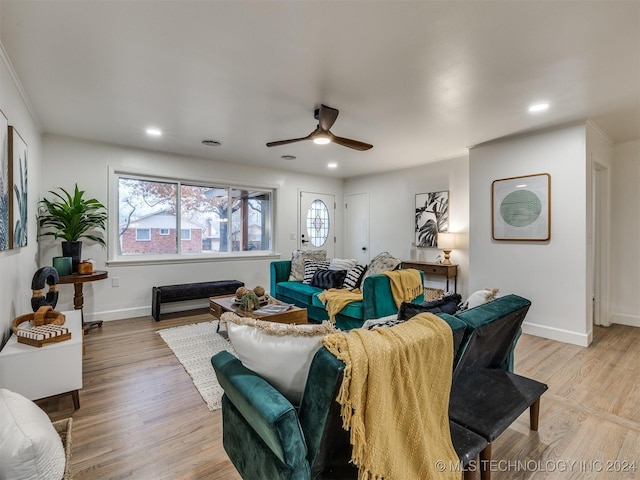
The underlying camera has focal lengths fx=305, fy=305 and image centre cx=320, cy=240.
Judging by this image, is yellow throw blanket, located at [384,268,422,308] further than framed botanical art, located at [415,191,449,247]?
No

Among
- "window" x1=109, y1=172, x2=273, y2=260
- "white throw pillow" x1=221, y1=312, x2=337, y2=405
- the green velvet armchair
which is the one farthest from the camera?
"window" x1=109, y1=172, x2=273, y2=260

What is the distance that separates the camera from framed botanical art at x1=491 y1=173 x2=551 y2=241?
343 centimetres

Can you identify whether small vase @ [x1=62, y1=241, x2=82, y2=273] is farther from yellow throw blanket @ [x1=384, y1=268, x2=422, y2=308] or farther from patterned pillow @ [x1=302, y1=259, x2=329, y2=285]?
yellow throw blanket @ [x1=384, y1=268, x2=422, y2=308]

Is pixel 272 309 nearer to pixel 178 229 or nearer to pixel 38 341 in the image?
pixel 38 341

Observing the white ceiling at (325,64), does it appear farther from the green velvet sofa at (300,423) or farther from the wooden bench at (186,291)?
the wooden bench at (186,291)

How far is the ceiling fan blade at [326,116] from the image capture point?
2.81 metres

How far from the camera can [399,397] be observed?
3.65 feet

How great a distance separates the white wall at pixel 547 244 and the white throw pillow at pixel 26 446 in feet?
13.8

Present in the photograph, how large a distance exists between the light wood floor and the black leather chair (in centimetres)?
26

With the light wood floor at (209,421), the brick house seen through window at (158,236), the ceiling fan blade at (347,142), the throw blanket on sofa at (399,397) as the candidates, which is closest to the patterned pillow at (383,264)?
the ceiling fan blade at (347,142)

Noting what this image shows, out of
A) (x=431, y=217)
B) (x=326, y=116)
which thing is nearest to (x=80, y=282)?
(x=326, y=116)

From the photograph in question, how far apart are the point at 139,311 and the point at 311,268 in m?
2.50

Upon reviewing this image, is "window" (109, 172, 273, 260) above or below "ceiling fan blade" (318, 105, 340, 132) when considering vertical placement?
below

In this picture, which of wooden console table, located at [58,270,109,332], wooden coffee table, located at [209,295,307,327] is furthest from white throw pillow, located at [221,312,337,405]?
wooden console table, located at [58,270,109,332]
